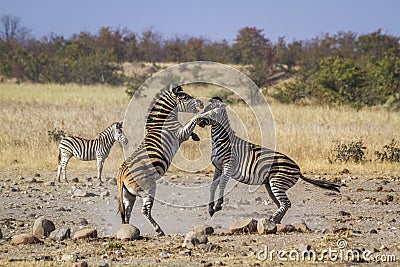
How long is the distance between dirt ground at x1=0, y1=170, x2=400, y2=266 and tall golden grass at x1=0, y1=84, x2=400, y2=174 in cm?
88

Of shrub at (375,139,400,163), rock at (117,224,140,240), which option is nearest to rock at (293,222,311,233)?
rock at (117,224,140,240)

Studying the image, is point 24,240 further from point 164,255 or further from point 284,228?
point 284,228

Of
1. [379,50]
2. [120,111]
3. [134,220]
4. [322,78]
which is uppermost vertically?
[379,50]

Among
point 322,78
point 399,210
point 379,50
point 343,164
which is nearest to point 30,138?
point 343,164

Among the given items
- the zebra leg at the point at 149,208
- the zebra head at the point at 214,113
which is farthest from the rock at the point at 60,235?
the zebra head at the point at 214,113

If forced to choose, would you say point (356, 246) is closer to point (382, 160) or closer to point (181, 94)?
point (181, 94)

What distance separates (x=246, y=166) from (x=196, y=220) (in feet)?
3.20

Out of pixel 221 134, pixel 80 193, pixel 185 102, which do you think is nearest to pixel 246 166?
pixel 221 134

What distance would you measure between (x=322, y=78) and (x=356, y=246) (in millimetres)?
19855

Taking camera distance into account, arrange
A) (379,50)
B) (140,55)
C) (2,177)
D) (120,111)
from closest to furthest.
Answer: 1. (2,177)
2. (120,111)
3. (379,50)
4. (140,55)

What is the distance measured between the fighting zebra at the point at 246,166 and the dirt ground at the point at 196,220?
46cm

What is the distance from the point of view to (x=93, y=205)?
853 centimetres

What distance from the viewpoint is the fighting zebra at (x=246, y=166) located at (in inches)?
277

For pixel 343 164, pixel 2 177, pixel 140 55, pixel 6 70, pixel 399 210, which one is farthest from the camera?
pixel 140 55
